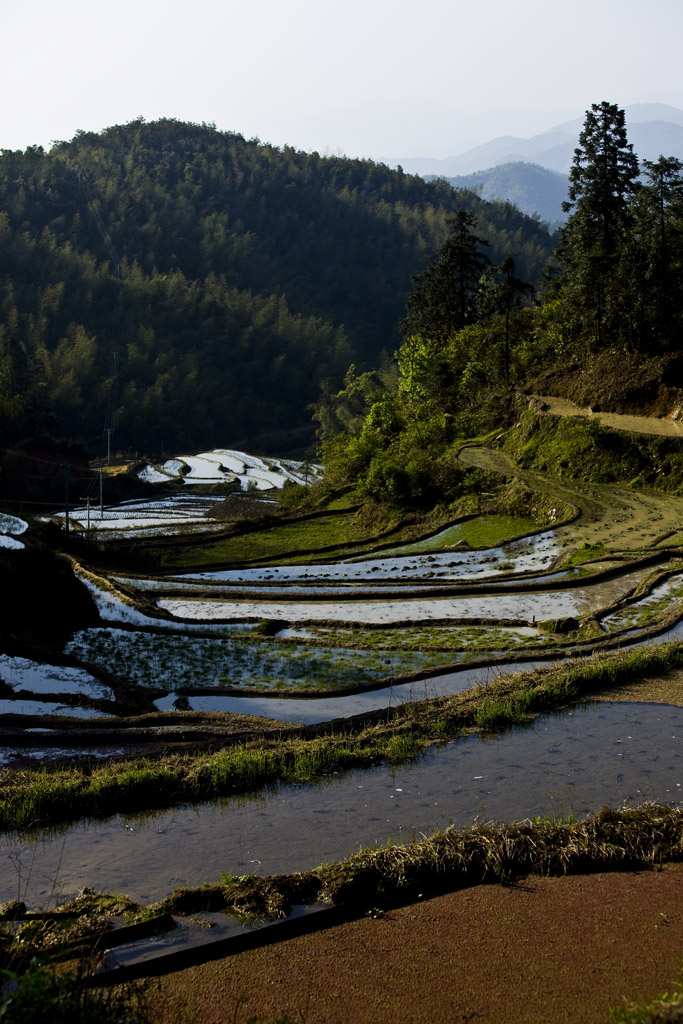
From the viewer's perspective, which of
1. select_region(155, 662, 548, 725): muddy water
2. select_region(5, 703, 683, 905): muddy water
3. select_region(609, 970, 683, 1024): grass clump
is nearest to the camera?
select_region(609, 970, 683, 1024): grass clump

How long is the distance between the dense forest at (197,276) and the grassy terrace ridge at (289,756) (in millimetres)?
53728

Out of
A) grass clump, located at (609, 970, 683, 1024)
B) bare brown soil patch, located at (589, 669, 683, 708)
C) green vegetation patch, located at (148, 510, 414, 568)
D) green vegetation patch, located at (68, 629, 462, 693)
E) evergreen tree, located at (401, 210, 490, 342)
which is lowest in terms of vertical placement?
green vegetation patch, located at (148, 510, 414, 568)

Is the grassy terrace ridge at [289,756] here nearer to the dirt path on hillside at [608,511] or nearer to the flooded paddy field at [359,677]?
the flooded paddy field at [359,677]

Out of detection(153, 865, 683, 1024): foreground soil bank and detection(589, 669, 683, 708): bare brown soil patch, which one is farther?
detection(589, 669, 683, 708): bare brown soil patch

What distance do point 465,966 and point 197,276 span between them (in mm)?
130321

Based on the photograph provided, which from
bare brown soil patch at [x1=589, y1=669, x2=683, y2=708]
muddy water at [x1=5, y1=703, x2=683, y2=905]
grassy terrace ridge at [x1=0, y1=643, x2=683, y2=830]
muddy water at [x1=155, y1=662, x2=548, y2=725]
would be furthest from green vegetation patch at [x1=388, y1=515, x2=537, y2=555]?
muddy water at [x1=5, y1=703, x2=683, y2=905]

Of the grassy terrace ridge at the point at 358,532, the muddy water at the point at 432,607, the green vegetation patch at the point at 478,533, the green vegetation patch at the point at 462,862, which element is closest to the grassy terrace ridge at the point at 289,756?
the green vegetation patch at the point at 462,862

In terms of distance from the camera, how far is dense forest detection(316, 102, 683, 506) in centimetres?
3117

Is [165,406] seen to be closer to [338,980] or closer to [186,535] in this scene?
[186,535]

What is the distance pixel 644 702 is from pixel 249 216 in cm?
15004

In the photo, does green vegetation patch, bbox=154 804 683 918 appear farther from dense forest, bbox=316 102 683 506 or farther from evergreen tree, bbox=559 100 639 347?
evergreen tree, bbox=559 100 639 347

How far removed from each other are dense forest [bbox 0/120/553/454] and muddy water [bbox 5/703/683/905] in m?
55.1

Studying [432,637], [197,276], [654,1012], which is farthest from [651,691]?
[197,276]

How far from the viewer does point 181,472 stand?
68.8 meters
